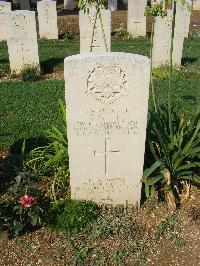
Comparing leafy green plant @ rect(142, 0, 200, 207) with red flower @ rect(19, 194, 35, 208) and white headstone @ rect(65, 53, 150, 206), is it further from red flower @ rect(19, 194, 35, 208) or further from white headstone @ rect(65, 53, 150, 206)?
red flower @ rect(19, 194, 35, 208)

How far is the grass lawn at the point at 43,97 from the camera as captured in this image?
656 cm

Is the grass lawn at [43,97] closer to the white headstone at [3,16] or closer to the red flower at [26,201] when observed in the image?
the red flower at [26,201]

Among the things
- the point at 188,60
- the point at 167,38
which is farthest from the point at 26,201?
the point at 188,60

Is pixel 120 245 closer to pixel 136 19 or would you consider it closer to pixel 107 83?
pixel 107 83

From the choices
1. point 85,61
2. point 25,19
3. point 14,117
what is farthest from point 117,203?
point 25,19

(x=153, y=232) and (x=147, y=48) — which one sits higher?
(x=147, y=48)

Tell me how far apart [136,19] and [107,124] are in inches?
475

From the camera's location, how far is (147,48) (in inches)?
507

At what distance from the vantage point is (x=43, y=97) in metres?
8.11

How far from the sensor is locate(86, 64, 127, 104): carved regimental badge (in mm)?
3664

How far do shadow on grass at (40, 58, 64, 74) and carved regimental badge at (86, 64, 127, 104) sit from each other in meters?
6.89

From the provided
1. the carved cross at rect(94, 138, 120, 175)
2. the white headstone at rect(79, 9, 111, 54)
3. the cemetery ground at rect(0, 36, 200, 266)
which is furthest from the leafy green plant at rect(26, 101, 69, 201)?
the white headstone at rect(79, 9, 111, 54)

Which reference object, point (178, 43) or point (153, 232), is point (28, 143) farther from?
point (178, 43)

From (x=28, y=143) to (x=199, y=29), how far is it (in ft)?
43.4
